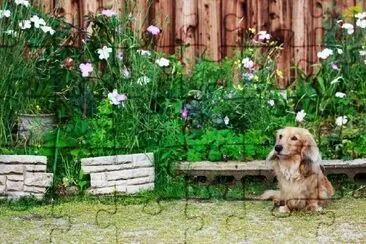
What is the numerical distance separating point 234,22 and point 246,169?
248 centimetres

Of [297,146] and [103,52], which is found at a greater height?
[103,52]

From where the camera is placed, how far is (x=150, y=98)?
1044cm

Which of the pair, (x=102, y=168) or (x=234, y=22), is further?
(x=234, y=22)

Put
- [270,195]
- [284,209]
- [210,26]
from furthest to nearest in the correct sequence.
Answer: [210,26] < [270,195] < [284,209]

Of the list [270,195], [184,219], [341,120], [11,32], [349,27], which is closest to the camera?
[184,219]

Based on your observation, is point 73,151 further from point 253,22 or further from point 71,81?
point 253,22

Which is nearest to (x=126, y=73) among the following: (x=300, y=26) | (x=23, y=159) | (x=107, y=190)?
(x=107, y=190)

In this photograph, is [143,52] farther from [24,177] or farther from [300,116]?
[24,177]

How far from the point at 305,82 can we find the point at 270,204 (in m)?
2.42

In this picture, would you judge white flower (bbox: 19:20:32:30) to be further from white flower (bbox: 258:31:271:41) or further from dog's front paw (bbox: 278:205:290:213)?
dog's front paw (bbox: 278:205:290:213)

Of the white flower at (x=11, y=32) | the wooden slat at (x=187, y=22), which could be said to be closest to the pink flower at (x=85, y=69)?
the white flower at (x=11, y=32)

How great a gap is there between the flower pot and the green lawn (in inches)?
37.0

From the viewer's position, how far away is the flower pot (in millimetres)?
10219

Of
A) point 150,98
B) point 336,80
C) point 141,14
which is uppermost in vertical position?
point 141,14
